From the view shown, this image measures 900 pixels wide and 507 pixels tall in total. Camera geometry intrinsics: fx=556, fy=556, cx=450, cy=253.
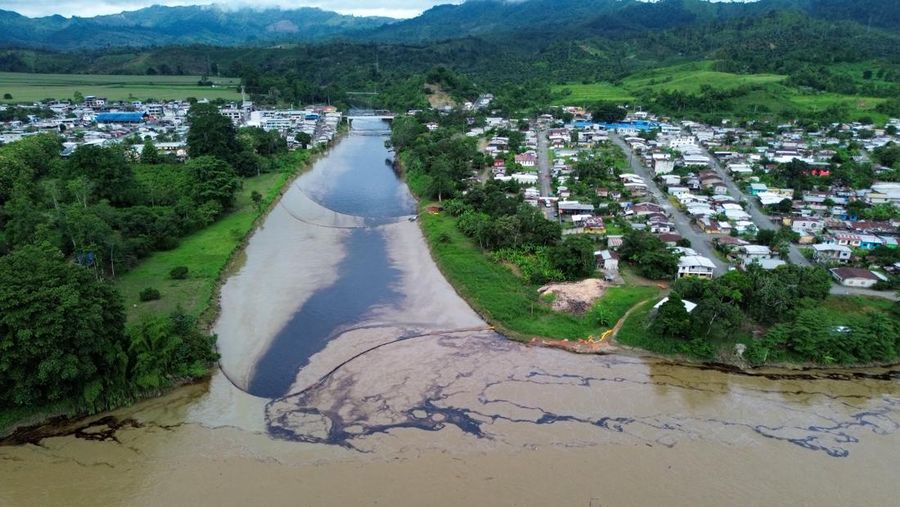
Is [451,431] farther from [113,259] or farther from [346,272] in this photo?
[113,259]

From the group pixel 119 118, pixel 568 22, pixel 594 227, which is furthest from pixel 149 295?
pixel 568 22

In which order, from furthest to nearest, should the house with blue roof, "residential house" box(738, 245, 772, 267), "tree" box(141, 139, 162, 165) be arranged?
1. the house with blue roof
2. "tree" box(141, 139, 162, 165)
3. "residential house" box(738, 245, 772, 267)

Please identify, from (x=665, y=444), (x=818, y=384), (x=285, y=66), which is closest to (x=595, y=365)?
(x=665, y=444)

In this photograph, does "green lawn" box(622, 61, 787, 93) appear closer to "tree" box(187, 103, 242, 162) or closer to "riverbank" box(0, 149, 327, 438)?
"tree" box(187, 103, 242, 162)

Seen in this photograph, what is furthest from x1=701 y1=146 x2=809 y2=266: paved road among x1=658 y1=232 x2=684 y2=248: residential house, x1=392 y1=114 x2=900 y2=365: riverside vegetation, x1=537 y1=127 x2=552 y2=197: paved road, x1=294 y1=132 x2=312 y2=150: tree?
x1=294 y1=132 x2=312 y2=150: tree

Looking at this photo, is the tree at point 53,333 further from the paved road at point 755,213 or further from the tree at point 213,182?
the paved road at point 755,213

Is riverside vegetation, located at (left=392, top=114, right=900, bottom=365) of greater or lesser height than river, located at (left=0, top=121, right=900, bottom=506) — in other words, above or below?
above
